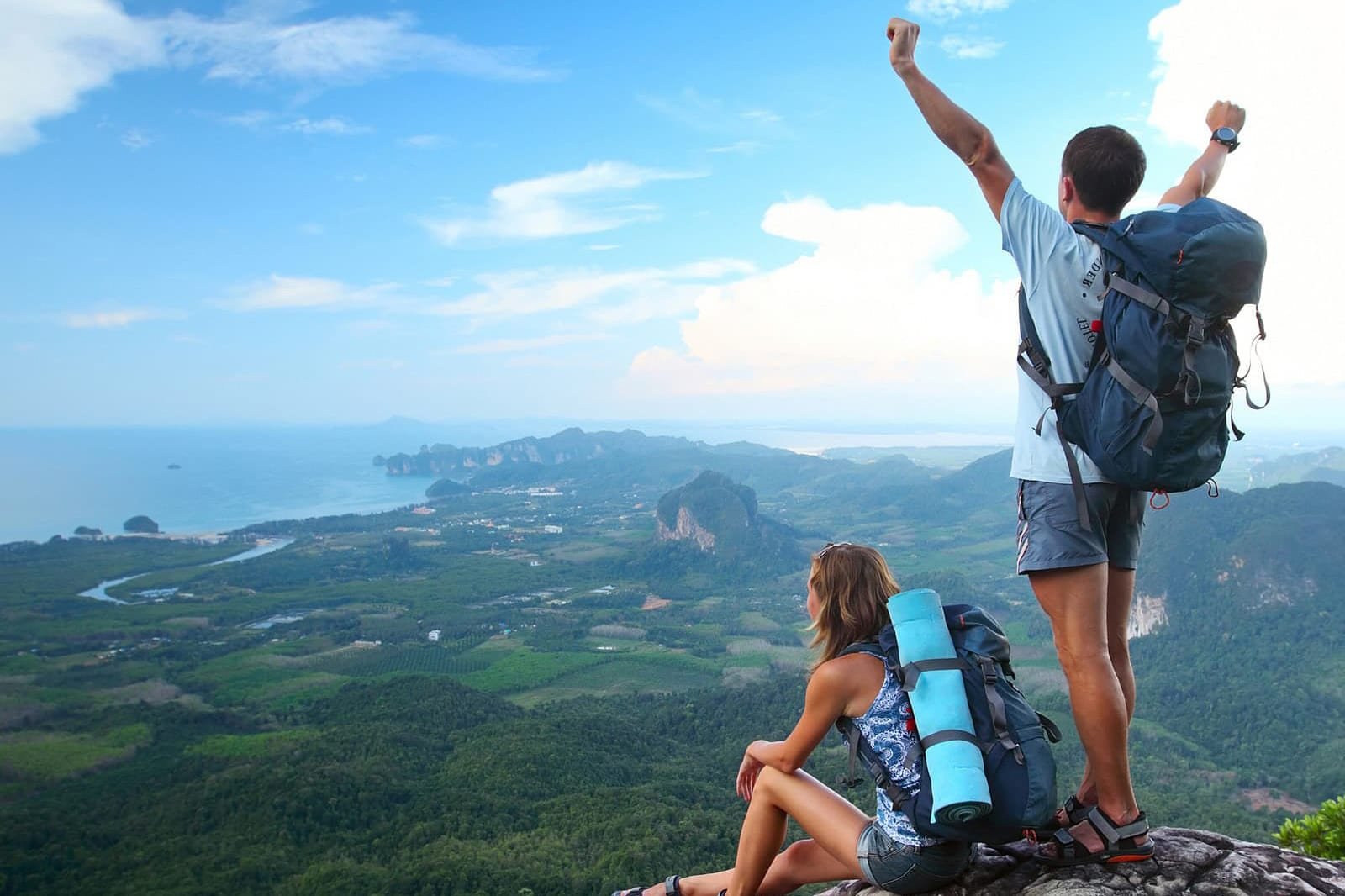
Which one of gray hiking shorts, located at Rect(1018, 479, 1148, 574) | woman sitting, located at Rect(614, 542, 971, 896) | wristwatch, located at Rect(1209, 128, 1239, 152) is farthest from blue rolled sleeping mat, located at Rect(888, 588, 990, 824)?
wristwatch, located at Rect(1209, 128, 1239, 152)

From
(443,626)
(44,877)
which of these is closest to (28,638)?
(443,626)

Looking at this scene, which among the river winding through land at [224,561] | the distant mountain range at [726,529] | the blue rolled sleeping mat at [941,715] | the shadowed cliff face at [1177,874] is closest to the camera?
the blue rolled sleeping mat at [941,715]

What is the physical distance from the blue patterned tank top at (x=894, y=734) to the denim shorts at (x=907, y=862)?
51mm

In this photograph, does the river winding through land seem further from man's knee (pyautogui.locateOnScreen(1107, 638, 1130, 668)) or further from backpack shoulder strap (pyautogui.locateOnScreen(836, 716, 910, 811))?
man's knee (pyautogui.locateOnScreen(1107, 638, 1130, 668))

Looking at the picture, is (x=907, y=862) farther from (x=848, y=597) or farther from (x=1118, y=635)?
(x=1118, y=635)

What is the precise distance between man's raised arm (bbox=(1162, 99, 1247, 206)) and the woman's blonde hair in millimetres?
1776

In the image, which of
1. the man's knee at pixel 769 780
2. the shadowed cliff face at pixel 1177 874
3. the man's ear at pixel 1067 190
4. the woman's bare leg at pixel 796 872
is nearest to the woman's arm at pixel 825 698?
the man's knee at pixel 769 780

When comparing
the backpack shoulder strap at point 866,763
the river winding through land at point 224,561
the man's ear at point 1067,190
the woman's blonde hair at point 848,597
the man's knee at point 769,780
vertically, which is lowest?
the river winding through land at point 224,561

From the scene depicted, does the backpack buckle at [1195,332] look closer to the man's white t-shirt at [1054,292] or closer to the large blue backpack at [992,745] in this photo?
the man's white t-shirt at [1054,292]

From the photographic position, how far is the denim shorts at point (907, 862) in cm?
280

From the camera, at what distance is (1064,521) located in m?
2.68

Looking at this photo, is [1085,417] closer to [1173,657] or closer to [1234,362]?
[1234,362]

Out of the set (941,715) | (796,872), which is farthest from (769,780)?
(941,715)

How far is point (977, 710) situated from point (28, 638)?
65.0 metres
